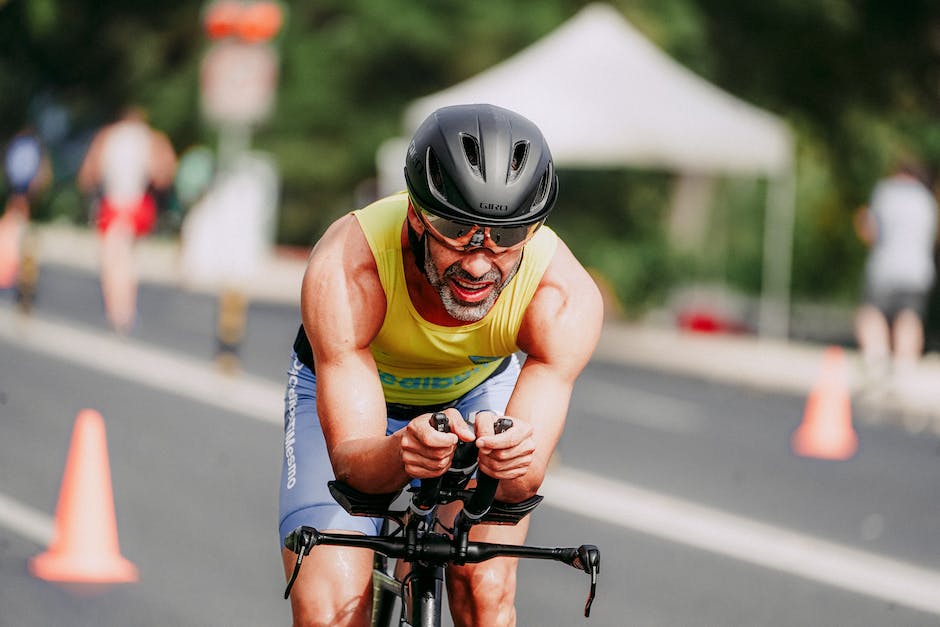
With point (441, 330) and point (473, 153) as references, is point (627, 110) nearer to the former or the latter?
point (441, 330)

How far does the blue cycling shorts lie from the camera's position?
13.7ft

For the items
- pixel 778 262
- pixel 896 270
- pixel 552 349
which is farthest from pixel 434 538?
pixel 778 262

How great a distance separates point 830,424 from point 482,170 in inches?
371

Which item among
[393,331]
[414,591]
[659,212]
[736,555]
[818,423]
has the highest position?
[393,331]

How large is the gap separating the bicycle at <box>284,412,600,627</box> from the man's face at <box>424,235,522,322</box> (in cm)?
40

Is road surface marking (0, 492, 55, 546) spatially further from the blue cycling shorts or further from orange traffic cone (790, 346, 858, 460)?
orange traffic cone (790, 346, 858, 460)

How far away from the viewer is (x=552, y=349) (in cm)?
396

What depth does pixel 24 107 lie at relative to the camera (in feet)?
139

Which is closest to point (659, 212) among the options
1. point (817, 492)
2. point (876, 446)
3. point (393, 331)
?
point (876, 446)

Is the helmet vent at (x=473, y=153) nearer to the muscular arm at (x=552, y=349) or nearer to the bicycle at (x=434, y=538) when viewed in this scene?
the muscular arm at (x=552, y=349)

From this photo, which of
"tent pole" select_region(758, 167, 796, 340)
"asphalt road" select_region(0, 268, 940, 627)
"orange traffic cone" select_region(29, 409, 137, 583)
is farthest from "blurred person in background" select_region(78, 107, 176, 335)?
"orange traffic cone" select_region(29, 409, 137, 583)

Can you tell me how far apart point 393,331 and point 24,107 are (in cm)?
4050

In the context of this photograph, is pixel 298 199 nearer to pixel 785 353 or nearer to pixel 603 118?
pixel 603 118

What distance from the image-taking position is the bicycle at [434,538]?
352 cm
